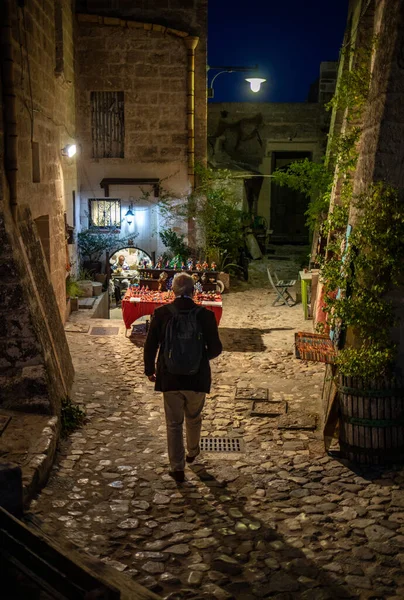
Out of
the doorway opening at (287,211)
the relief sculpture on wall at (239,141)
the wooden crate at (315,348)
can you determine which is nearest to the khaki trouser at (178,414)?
the wooden crate at (315,348)

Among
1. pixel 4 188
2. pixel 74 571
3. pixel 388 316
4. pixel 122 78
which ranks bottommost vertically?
pixel 74 571

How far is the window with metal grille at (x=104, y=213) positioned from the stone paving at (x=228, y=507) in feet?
25.7

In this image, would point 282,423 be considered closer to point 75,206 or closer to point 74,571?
point 74,571

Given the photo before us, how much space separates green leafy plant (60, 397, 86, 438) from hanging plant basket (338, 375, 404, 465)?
2.96 meters

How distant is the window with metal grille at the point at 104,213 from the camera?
16.0 meters

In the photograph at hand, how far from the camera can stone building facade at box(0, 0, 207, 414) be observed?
7.07 metres

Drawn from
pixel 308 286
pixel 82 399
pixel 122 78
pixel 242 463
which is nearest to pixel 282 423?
pixel 242 463

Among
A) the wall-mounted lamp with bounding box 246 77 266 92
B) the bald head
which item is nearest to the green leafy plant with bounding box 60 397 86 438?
the bald head

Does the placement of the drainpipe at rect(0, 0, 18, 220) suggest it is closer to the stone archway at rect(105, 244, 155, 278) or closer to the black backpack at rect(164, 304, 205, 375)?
the black backpack at rect(164, 304, 205, 375)

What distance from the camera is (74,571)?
352 centimetres

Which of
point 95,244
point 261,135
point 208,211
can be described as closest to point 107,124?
point 95,244

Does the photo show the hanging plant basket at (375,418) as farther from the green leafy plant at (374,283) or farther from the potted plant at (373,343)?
the green leafy plant at (374,283)

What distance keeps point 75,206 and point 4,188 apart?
761 cm

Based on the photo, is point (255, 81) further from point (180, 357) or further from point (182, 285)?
point (180, 357)
